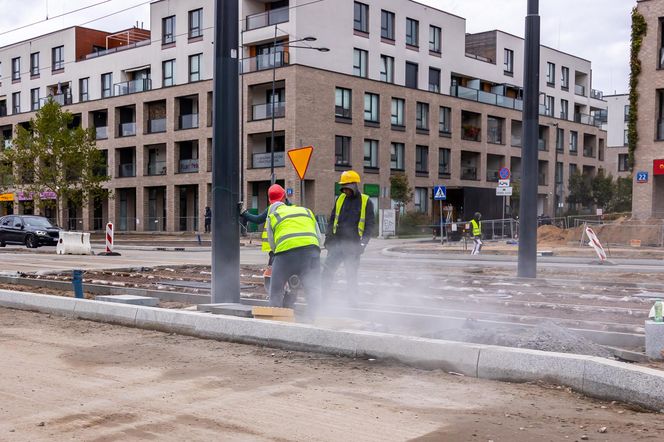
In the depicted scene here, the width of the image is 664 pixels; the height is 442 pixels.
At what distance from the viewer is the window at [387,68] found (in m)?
48.4

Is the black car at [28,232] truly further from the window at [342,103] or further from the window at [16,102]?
the window at [16,102]

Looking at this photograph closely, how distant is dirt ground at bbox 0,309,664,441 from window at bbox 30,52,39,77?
59232 millimetres

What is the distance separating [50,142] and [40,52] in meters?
18.8

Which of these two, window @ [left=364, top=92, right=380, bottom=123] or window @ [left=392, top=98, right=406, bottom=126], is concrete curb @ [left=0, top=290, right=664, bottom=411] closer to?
window @ [left=364, top=92, right=380, bottom=123]

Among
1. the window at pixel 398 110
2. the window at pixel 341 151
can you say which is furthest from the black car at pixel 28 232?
the window at pixel 398 110

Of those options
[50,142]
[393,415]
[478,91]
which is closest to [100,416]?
[393,415]

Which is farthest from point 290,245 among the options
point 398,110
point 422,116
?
point 422,116

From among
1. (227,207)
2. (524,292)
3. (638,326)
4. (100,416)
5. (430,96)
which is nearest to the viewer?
(100,416)

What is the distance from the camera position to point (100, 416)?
16.0ft

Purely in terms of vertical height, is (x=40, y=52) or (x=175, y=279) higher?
(x=40, y=52)

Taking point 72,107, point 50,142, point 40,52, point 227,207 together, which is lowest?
point 227,207

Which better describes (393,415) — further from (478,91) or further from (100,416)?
(478,91)

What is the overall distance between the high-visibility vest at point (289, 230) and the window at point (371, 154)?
39561 mm

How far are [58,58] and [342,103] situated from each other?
88.7ft
